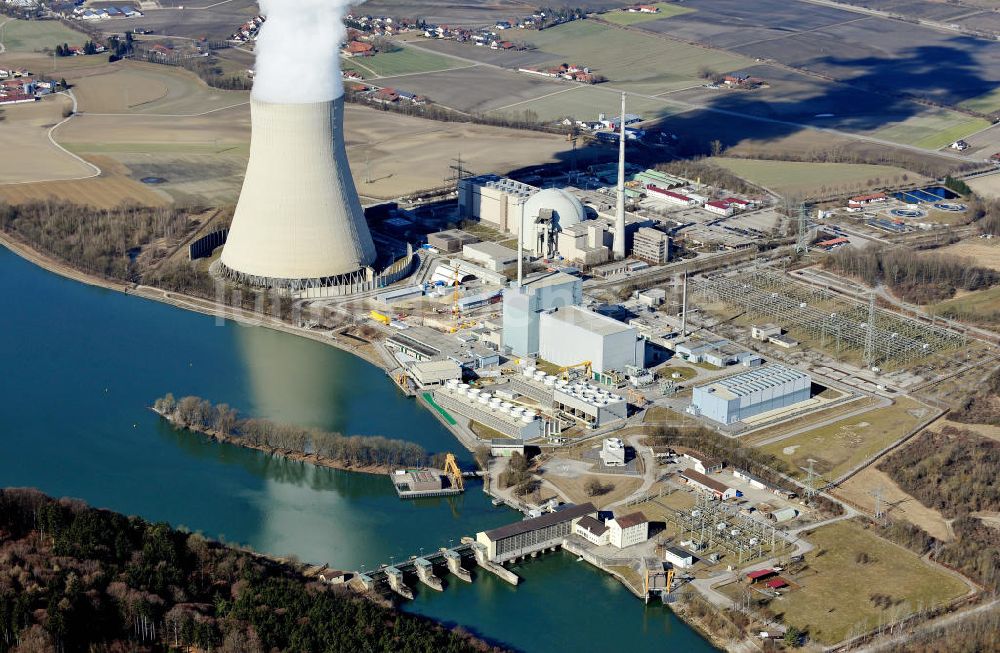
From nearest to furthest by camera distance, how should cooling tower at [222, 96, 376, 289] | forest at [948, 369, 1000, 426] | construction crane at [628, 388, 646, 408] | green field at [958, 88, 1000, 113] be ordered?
1. forest at [948, 369, 1000, 426]
2. construction crane at [628, 388, 646, 408]
3. cooling tower at [222, 96, 376, 289]
4. green field at [958, 88, 1000, 113]

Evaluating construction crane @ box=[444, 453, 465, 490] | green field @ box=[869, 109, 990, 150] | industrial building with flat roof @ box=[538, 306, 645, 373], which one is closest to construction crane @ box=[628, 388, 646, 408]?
industrial building with flat roof @ box=[538, 306, 645, 373]

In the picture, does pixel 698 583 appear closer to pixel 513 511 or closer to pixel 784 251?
pixel 513 511

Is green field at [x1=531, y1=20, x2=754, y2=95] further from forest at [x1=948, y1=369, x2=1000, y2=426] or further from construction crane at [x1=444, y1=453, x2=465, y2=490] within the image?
construction crane at [x1=444, y1=453, x2=465, y2=490]

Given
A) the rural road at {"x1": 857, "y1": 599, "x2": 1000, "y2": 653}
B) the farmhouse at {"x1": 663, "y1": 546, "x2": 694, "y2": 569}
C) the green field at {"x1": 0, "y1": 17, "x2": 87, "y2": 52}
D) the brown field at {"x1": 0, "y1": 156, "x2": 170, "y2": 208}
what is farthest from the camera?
the green field at {"x1": 0, "y1": 17, "x2": 87, "y2": 52}

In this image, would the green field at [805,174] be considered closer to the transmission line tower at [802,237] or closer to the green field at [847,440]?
the transmission line tower at [802,237]

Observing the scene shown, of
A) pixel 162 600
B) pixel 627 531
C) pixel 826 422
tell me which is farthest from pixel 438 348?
pixel 162 600

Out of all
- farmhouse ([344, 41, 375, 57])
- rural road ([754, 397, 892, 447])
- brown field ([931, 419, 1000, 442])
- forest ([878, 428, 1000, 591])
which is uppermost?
farmhouse ([344, 41, 375, 57])

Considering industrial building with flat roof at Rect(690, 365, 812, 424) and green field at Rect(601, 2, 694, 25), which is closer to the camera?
industrial building with flat roof at Rect(690, 365, 812, 424)
